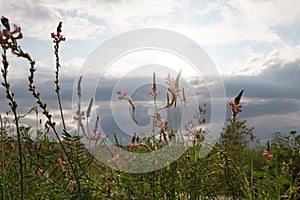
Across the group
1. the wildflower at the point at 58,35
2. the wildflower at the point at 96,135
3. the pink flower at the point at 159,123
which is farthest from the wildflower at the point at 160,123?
the wildflower at the point at 58,35

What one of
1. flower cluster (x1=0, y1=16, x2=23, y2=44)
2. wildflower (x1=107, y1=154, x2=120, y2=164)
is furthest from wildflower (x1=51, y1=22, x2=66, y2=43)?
wildflower (x1=107, y1=154, x2=120, y2=164)

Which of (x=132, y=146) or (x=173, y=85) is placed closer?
(x=132, y=146)

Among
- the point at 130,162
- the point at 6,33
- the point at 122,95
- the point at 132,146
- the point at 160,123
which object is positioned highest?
the point at 6,33

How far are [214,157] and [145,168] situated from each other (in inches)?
26.1

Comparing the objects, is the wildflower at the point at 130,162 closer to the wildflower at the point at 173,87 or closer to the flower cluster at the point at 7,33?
the wildflower at the point at 173,87

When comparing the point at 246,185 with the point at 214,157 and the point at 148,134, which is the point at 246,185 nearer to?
the point at 214,157

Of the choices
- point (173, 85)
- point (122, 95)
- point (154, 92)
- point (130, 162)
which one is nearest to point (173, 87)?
point (173, 85)

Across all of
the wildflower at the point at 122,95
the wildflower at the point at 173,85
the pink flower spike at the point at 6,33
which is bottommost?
the wildflower at the point at 122,95

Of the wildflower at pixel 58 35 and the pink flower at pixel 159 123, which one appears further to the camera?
the pink flower at pixel 159 123

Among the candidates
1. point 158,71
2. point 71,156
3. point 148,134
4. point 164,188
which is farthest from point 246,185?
point 71,156

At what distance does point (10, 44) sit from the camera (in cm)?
166

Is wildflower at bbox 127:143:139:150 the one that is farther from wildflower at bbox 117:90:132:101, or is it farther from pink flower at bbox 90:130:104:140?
wildflower at bbox 117:90:132:101

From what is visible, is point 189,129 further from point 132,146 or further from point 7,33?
point 7,33

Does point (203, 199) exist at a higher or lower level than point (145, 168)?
lower
